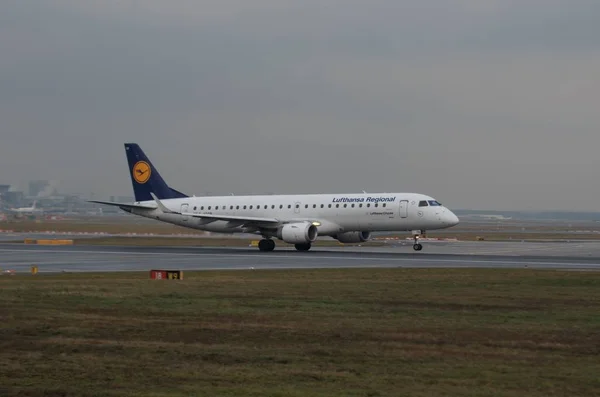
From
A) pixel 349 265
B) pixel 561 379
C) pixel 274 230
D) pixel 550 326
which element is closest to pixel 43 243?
pixel 274 230

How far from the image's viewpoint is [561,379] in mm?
14844

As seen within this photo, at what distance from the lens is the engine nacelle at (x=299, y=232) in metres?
61.4

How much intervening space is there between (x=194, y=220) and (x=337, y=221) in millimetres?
12935

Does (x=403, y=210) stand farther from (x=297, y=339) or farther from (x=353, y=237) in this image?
(x=297, y=339)

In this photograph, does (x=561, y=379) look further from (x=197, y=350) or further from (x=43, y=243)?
(x=43, y=243)

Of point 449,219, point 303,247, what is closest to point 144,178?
point 303,247

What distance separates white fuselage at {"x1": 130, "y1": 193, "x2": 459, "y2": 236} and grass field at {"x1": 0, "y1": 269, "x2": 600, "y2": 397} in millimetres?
28572

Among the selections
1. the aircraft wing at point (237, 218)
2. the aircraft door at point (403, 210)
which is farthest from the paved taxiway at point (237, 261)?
the aircraft wing at point (237, 218)

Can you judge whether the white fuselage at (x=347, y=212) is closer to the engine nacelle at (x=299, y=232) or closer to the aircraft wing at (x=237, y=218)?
the aircraft wing at (x=237, y=218)

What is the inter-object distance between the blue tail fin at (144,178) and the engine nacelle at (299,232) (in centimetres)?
1536

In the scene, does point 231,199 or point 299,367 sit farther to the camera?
point 231,199

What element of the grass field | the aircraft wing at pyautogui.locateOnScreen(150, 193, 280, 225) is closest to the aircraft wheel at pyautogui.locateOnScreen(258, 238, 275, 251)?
the aircraft wing at pyautogui.locateOnScreen(150, 193, 280, 225)

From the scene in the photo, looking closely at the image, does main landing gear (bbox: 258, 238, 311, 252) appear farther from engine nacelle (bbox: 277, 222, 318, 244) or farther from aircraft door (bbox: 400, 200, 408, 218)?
aircraft door (bbox: 400, 200, 408, 218)

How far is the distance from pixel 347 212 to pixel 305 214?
3.47m
